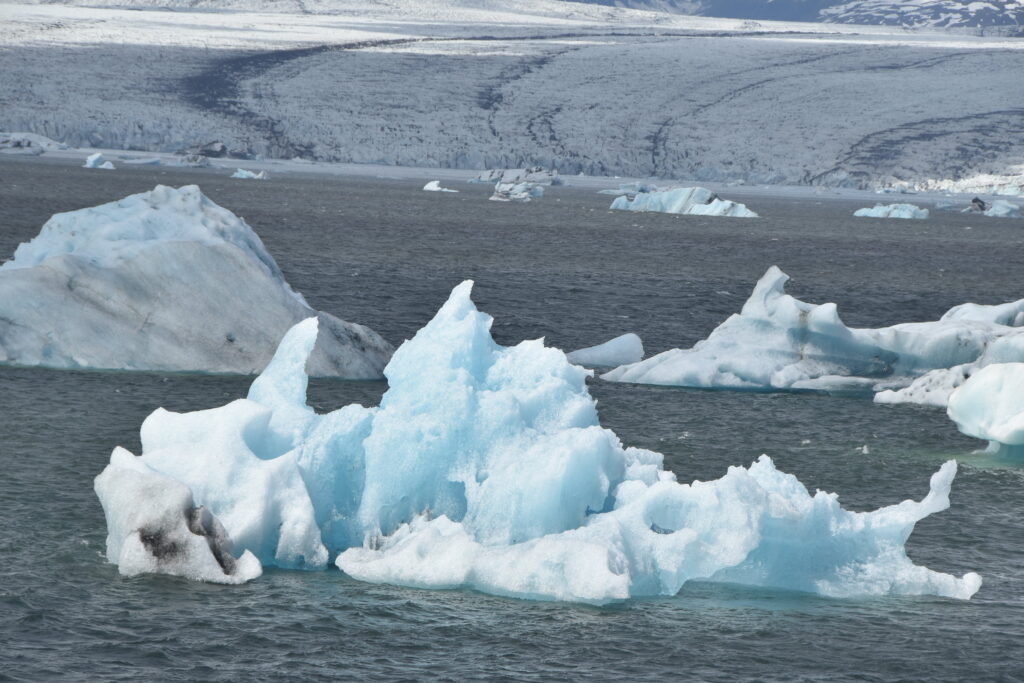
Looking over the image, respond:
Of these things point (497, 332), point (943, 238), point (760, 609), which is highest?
point (760, 609)

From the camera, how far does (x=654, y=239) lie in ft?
137

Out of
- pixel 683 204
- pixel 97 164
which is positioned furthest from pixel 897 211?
pixel 97 164

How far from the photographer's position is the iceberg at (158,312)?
1510 cm

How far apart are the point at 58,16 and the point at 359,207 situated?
5469 cm

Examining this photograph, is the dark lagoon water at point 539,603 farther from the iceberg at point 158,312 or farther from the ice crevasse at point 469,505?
the iceberg at point 158,312

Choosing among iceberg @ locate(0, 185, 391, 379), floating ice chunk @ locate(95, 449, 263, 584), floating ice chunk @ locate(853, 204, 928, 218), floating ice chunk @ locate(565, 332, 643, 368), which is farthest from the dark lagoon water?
floating ice chunk @ locate(853, 204, 928, 218)

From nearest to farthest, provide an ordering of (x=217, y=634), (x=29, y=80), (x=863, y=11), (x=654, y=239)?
(x=217, y=634)
(x=654, y=239)
(x=29, y=80)
(x=863, y=11)

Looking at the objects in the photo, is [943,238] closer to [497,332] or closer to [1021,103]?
[497,332]

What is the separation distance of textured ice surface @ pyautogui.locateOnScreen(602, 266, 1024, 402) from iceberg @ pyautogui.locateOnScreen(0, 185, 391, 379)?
3607 mm

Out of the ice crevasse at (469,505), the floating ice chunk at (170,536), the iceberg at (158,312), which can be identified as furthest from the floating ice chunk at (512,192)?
the floating ice chunk at (170,536)

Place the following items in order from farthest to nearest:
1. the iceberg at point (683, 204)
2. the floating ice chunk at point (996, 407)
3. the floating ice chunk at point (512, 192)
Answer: the floating ice chunk at point (512, 192), the iceberg at point (683, 204), the floating ice chunk at point (996, 407)

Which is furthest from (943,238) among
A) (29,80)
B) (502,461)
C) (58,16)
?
(58,16)

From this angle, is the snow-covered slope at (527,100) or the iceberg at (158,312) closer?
the iceberg at (158,312)

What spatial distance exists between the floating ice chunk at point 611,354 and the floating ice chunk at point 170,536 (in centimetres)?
958
